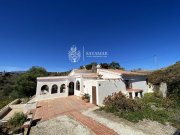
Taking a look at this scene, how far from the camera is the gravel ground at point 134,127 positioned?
880cm

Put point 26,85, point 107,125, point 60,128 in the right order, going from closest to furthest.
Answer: point 60,128 < point 107,125 < point 26,85

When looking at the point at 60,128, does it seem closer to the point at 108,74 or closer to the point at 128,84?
the point at 128,84

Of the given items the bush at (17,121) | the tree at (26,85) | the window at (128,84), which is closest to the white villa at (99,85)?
the window at (128,84)

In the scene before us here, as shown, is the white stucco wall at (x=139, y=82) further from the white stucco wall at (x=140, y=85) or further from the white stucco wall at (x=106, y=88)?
the white stucco wall at (x=106, y=88)

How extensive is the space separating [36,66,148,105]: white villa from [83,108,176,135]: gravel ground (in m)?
4.88

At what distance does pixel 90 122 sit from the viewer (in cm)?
1052

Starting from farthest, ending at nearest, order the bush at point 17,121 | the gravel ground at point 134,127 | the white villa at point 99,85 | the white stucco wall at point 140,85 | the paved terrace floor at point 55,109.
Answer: the white stucco wall at point 140,85, the white villa at point 99,85, the paved terrace floor at point 55,109, the bush at point 17,121, the gravel ground at point 134,127

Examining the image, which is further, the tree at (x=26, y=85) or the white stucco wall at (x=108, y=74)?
the tree at (x=26, y=85)

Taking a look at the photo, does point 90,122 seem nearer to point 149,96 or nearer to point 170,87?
point 149,96

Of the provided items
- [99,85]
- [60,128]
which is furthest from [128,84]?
[60,128]

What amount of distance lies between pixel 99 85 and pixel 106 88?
51.2 inches

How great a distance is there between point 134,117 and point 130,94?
7833 mm

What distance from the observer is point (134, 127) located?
9.52 meters

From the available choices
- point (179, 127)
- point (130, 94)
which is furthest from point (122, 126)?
point (130, 94)
